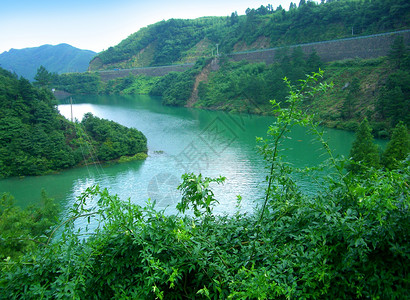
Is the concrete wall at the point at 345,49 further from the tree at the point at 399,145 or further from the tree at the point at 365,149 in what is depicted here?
the tree at the point at 365,149

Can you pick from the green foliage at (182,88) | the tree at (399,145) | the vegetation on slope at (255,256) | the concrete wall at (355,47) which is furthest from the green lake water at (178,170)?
the green foliage at (182,88)

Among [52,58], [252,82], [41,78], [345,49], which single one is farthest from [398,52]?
[52,58]

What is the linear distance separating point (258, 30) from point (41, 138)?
2543 cm

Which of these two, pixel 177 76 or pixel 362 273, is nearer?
pixel 362 273

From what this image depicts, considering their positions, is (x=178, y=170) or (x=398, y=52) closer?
(x=178, y=170)

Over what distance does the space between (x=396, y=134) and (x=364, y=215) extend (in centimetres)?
818

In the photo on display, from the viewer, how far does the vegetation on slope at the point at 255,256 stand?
131 centimetres

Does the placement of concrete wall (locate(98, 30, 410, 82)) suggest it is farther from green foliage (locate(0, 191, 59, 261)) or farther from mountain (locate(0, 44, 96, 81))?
mountain (locate(0, 44, 96, 81))

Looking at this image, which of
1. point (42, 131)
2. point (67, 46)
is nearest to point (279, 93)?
point (42, 131)

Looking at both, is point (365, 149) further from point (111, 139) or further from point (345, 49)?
point (345, 49)

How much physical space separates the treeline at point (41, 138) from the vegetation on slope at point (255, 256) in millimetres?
11671

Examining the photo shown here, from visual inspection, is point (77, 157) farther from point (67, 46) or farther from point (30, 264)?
point (67, 46)

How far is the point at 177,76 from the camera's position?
110 feet

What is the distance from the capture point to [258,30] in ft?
104
